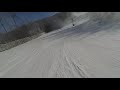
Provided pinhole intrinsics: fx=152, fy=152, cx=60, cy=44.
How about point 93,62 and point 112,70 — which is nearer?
point 112,70

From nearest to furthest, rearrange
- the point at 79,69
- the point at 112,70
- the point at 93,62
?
the point at 112,70 < the point at 79,69 < the point at 93,62

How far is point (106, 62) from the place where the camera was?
3275 mm
